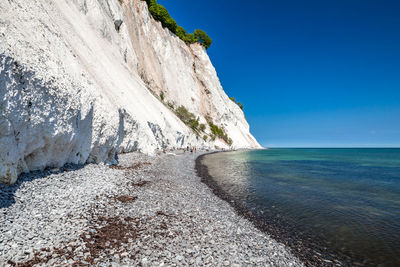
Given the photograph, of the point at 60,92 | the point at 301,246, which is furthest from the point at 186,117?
the point at 301,246

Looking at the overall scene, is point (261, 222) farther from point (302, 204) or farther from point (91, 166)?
point (91, 166)

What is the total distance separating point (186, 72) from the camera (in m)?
61.8

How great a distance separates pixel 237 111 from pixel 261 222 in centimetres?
7748

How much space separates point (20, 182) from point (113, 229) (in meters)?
4.44

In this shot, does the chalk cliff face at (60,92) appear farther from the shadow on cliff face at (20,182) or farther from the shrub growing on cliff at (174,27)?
the shrub growing on cliff at (174,27)

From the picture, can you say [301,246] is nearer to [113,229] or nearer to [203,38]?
[113,229]

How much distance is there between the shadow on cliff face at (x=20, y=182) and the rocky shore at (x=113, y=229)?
0.02 meters

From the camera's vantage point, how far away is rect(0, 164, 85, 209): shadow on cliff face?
19.6 feet

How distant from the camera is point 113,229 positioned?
580cm

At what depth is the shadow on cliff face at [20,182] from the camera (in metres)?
5.96

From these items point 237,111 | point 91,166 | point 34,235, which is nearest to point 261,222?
point 34,235

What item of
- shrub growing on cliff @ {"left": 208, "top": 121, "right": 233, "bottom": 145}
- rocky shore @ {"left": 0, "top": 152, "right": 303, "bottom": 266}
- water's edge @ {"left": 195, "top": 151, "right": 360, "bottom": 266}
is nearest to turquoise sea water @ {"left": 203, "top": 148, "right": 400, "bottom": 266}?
water's edge @ {"left": 195, "top": 151, "right": 360, "bottom": 266}

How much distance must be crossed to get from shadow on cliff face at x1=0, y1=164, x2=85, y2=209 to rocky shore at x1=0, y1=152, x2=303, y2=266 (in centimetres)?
2

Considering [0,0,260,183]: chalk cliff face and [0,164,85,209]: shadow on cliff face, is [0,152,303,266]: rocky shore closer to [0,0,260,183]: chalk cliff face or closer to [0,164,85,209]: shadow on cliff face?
[0,164,85,209]: shadow on cliff face
